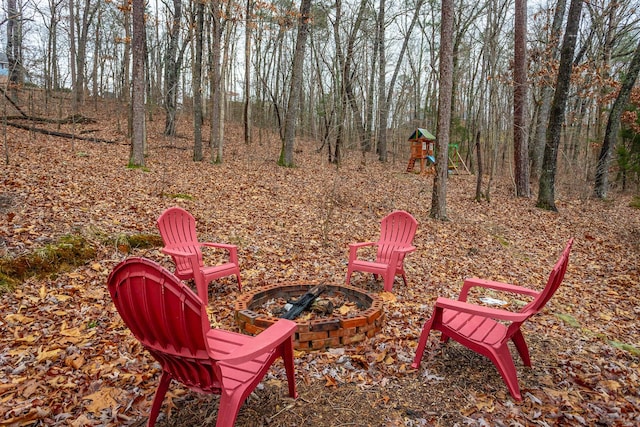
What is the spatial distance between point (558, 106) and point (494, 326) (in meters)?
9.05

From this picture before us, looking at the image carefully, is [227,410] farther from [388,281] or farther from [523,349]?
[388,281]

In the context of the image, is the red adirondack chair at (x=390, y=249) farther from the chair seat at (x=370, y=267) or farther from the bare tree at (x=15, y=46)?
the bare tree at (x=15, y=46)

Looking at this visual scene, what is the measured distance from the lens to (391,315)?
392 centimetres

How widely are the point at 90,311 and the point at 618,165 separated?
17.1m

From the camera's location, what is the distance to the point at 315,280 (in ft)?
14.9

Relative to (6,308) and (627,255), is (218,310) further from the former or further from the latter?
(627,255)

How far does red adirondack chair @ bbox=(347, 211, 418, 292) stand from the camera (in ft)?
14.8

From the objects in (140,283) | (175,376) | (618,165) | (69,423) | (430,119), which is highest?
(430,119)

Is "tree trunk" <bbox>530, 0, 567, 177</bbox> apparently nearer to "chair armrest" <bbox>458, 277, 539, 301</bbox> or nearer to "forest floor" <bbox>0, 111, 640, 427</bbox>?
"forest floor" <bbox>0, 111, 640, 427</bbox>

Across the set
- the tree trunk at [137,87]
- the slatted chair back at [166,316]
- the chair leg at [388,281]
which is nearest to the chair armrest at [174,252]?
the slatted chair back at [166,316]

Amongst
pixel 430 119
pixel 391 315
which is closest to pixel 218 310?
pixel 391 315

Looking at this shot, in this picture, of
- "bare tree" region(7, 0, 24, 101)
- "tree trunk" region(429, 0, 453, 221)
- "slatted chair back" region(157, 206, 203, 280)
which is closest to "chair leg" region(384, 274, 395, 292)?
"slatted chair back" region(157, 206, 203, 280)

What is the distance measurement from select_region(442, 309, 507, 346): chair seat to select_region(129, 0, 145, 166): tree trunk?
8.92m

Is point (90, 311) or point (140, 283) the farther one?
point (90, 311)
